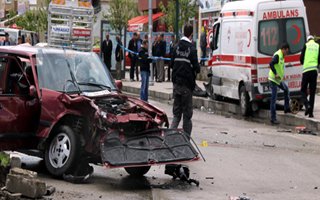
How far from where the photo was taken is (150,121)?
954cm

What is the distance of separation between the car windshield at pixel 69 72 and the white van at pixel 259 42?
322 inches

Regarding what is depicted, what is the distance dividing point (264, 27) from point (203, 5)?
19.6 m

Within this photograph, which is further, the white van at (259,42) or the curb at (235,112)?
the white van at (259,42)

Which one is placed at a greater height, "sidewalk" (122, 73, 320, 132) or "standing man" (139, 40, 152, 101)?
"standing man" (139, 40, 152, 101)

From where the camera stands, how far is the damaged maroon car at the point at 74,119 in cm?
920

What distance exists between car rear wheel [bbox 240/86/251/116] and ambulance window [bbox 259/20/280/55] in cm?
124

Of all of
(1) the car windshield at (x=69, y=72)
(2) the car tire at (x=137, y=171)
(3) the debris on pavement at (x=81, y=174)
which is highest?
(1) the car windshield at (x=69, y=72)

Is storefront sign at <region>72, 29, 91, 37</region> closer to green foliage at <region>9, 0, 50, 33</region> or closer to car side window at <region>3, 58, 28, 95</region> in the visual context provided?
green foliage at <region>9, 0, 50, 33</region>

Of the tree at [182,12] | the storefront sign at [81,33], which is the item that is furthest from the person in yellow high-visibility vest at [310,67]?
the tree at [182,12]

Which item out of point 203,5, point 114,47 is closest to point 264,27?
point 114,47

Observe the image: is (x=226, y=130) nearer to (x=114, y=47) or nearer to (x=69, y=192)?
(x=69, y=192)

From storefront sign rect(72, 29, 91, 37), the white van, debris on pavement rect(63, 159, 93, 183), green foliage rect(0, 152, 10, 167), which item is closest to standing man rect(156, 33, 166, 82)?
storefront sign rect(72, 29, 91, 37)

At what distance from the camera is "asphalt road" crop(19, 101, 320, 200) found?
8.95 m

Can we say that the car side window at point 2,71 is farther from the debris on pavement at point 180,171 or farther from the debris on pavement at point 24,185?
the debris on pavement at point 180,171
